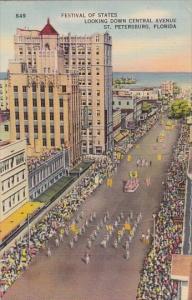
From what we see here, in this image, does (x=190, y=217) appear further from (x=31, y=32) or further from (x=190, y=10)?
(x=31, y=32)

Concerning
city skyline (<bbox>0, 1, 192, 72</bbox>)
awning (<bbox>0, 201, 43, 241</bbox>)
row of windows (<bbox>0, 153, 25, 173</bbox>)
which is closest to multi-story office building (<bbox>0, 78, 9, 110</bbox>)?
city skyline (<bbox>0, 1, 192, 72</bbox>)

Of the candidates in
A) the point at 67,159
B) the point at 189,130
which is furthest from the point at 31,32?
the point at 189,130

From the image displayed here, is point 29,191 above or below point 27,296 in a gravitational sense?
above

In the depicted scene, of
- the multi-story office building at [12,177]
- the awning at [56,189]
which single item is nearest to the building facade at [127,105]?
the awning at [56,189]

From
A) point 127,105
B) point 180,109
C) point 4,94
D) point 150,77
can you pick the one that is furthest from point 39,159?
point 180,109

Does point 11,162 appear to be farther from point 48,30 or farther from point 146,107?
point 146,107

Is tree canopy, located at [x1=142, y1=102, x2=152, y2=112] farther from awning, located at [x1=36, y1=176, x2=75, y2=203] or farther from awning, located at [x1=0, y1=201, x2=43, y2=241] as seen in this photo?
awning, located at [x1=0, y1=201, x2=43, y2=241]
